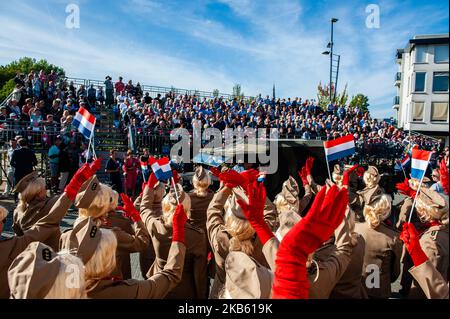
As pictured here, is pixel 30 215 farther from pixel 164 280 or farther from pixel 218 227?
pixel 164 280

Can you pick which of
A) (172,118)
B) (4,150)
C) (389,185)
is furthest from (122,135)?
(389,185)

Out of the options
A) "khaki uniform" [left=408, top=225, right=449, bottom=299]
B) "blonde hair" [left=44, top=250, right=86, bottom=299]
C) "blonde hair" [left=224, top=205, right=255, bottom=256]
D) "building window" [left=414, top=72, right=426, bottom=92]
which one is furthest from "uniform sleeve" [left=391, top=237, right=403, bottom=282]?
"building window" [left=414, top=72, right=426, bottom=92]

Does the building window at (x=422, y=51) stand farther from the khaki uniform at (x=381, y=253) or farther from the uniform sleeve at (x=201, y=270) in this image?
the uniform sleeve at (x=201, y=270)

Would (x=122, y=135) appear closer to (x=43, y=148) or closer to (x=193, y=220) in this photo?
(x=43, y=148)

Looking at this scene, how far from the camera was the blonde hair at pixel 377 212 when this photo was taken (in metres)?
3.58

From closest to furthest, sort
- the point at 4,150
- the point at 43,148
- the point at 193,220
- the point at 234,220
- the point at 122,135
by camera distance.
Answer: the point at 234,220
the point at 193,220
the point at 4,150
the point at 43,148
the point at 122,135

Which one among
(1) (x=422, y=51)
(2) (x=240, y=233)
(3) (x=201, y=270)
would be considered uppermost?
(1) (x=422, y=51)

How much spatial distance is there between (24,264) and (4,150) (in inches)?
455

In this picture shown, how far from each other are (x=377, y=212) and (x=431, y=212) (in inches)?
18.3

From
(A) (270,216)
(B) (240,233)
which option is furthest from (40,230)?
(A) (270,216)

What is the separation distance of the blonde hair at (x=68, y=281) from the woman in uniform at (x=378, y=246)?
9.24 feet

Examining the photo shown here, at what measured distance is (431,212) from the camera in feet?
10.9

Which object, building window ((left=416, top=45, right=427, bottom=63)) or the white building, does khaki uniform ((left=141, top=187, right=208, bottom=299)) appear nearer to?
the white building
